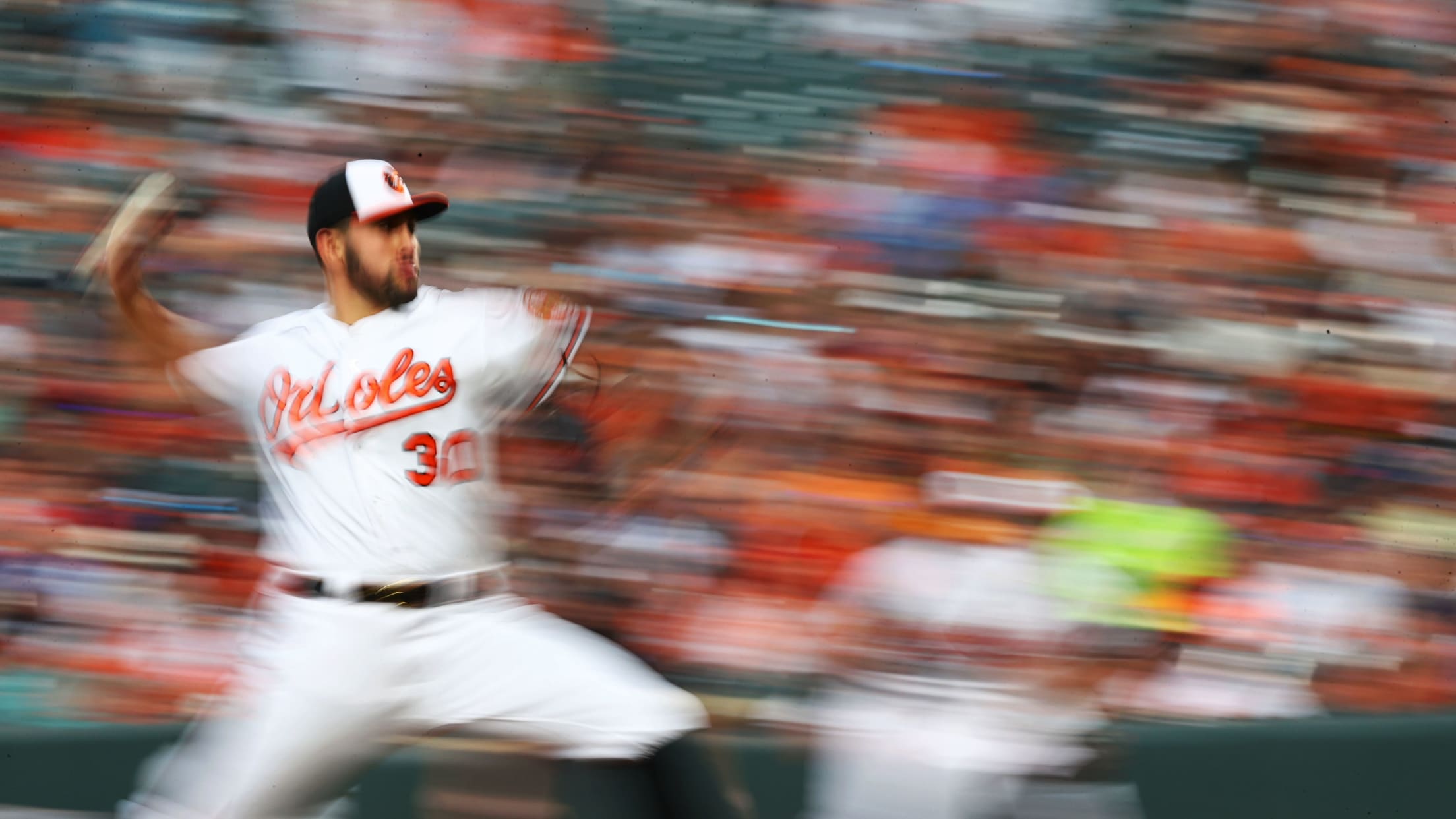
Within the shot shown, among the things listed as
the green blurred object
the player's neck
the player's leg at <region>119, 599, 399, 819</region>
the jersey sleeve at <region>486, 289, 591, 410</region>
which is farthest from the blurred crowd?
the player's leg at <region>119, 599, 399, 819</region>

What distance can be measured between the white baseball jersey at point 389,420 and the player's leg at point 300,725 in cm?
11

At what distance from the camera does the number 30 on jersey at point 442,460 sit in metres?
2.75

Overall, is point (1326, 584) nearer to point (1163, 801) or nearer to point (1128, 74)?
point (1163, 801)

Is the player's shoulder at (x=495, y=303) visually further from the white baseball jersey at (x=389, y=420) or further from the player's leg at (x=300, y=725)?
the player's leg at (x=300, y=725)

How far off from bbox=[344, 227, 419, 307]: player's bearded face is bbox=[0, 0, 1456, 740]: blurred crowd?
3.10ft

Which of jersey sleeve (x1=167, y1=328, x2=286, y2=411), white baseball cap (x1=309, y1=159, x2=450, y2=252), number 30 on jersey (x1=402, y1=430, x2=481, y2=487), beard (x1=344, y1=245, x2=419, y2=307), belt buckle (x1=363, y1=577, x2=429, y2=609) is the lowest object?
belt buckle (x1=363, y1=577, x2=429, y2=609)

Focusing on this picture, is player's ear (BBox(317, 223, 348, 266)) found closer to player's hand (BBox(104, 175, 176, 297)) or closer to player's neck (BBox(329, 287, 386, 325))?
player's neck (BBox(329, 287, 386, 325))

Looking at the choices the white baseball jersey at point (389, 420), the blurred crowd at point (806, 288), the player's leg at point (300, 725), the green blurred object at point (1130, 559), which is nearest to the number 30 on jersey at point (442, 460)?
the white baseball jersey at point (389, 420)

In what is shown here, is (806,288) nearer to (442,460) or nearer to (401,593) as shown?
(442,460)

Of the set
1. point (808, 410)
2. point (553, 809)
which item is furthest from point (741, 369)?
point (553, 809)

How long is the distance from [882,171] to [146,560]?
2.23 m

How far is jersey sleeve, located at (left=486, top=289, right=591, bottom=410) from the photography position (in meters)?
2.84

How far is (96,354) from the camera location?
4223mm

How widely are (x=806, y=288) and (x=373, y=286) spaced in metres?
1.62
